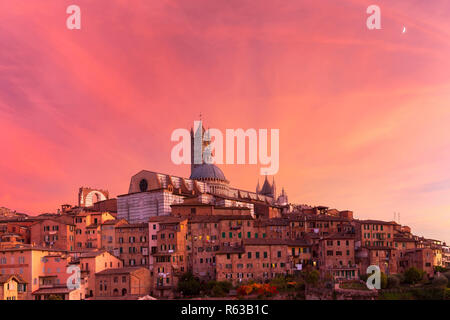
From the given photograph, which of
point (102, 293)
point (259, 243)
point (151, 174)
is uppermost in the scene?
point (151, 174)

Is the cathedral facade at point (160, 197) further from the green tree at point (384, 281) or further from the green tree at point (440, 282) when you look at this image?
the green tree at point (440, 282)

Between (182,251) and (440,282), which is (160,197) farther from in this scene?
(440,282)

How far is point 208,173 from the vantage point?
12094cm

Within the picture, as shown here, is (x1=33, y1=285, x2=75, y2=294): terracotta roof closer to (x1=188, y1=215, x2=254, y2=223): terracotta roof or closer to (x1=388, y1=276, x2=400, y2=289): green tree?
(x1=188, y1=215, x2=254, y2=223): terracotta roof

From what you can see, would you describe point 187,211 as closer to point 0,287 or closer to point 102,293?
point 102,293

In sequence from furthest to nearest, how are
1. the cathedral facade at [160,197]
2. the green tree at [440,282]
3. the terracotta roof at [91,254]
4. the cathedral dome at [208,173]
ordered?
the cathedral dome at [208,173]
the cathedral facade at [160,197]
the terracotta roof at [91,254]
the green tree at [440,282]

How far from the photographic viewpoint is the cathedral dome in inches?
4737

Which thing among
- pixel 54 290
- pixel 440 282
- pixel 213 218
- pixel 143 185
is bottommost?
pixel 54 290

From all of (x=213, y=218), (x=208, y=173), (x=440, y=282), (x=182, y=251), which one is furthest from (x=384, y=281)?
(x=208, y=173)

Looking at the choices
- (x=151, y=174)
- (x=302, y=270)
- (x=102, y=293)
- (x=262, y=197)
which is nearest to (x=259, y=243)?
(x=302, y=270)

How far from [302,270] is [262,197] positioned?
60.0 m

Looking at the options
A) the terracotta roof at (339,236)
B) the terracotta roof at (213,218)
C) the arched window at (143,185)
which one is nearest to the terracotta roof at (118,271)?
the terracotta roof at (213,218)

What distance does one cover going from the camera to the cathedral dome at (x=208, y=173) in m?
120

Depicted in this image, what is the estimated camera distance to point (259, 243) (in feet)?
261
